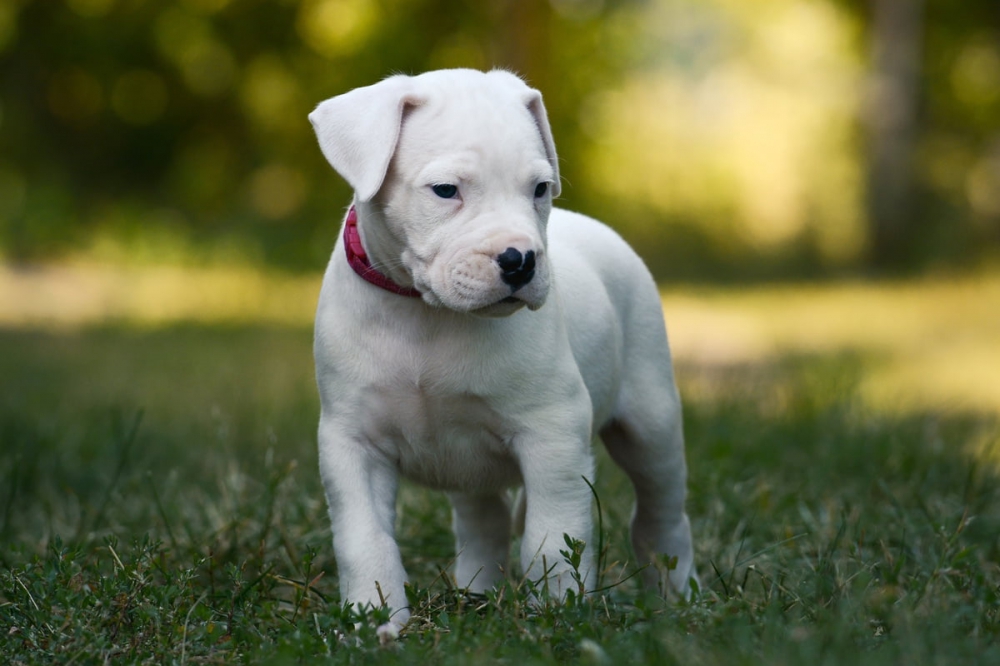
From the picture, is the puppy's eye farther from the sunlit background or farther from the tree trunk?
the tree trunk

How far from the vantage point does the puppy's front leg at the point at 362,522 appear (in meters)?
3.02

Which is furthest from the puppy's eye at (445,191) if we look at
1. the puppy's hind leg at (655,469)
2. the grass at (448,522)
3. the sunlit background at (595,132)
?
the sunlit background at (595,132)

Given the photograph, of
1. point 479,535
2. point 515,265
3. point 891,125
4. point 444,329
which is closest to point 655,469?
point 479,535

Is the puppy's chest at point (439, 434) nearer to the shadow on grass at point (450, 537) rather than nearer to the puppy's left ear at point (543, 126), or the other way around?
the shadow on grass at point (450, 537)

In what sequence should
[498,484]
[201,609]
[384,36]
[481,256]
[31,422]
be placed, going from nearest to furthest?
[481,256] → [201,609] → [498,484] → [31,422] → [384,36]

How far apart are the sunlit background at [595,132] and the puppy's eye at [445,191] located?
10747mm

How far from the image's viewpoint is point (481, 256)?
2812mm

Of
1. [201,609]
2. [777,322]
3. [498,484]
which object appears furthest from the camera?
[777,322]

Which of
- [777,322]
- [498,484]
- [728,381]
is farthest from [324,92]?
[498,484]

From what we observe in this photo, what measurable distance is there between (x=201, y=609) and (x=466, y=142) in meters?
1.31

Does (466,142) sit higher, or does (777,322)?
(466,142)

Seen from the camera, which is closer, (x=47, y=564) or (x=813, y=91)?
(x=47, y=564)

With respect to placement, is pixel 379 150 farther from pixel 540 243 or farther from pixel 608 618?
pixel 608 618

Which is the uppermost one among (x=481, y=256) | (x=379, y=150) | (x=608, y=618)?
(x=379, y=150)
